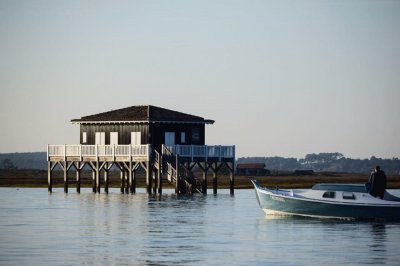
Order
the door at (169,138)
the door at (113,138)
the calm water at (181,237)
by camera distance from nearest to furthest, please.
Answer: the calm water at (181,237) → the door at (169,138) → the door at (113,138)

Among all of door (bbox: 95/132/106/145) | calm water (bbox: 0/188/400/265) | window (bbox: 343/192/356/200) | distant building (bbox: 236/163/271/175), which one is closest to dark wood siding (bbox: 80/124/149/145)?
door (bbox: 95/132/106/145)

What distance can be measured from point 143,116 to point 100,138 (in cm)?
440

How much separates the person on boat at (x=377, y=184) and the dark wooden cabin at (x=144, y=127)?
33083mm

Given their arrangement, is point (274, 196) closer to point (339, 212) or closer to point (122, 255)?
point (339, 212)

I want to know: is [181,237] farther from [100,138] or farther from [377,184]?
[100,138]

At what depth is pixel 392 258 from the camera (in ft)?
149

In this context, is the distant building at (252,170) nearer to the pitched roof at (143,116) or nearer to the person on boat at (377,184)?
the pitched roof at (143,116)

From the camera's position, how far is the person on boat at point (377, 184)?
6179cm

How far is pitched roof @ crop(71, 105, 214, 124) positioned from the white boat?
1171 inches

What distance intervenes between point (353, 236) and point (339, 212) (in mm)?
8678

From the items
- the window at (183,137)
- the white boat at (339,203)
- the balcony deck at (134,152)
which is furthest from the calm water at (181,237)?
the window at (183,137)

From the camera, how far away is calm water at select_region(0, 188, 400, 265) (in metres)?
45.0

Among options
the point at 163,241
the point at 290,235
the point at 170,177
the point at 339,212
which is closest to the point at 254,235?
the point at 290,235

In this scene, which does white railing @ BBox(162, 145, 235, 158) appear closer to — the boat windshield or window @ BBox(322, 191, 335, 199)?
the boat windshield
